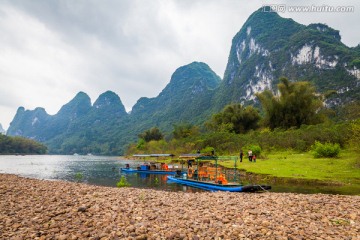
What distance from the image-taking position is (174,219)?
8836mm

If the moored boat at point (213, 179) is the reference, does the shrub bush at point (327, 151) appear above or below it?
above

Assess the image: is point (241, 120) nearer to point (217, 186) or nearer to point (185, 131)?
point (185, 131)

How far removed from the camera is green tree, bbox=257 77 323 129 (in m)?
48.2

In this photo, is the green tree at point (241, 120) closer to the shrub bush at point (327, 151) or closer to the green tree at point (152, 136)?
the shrub bush at point (327, 151)

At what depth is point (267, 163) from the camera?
2841 cm

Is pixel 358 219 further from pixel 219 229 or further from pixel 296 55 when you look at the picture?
pixel 296 55

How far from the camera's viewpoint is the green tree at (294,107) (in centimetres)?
4819

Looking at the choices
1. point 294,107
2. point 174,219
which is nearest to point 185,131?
point 294,107

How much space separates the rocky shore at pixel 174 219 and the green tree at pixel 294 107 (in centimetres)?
3937

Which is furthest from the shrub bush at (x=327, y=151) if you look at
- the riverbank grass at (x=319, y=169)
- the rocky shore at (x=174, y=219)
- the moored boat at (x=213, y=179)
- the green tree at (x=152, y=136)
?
the green tree at (x=152, y=136)

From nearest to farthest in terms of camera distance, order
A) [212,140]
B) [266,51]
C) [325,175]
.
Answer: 1. [325,175]
2. [212,140]
3. [266,51]

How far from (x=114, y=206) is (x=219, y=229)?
463 centimetres

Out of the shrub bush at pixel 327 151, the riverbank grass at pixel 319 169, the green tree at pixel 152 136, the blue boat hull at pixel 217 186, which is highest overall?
the green tree at pixel 152 136

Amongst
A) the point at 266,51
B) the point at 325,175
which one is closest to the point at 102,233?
the point at 325,175
